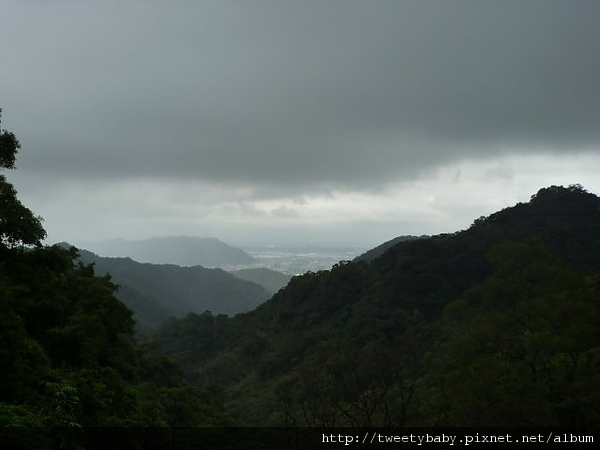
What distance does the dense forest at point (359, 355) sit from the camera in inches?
297

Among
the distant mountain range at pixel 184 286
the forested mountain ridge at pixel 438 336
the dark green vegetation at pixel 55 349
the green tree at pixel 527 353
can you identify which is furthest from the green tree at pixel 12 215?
the distant mountain range at pixel 184 286

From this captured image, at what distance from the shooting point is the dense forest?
24.8ft

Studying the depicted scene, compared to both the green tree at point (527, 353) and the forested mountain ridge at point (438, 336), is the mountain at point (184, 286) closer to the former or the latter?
the forested mountain ridge at point (438, 336)

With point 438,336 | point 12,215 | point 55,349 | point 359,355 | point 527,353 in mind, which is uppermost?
point 12,215

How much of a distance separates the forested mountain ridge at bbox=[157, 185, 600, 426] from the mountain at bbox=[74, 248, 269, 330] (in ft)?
222

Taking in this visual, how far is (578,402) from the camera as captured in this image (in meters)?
10.9

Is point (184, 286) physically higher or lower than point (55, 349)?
lower

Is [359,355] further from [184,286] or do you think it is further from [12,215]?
[184,286]

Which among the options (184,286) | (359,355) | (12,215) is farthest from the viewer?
(184,286)

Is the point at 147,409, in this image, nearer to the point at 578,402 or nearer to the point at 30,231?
the point at 30,231

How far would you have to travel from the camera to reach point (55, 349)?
1177 centimetres

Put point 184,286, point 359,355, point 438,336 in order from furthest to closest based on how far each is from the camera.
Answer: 1. point 184,286
2. point 359,355
3. point 438,336

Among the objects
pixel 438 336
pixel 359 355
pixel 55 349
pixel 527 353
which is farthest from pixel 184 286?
pixel 527 353

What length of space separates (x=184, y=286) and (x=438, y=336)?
139040 mm
